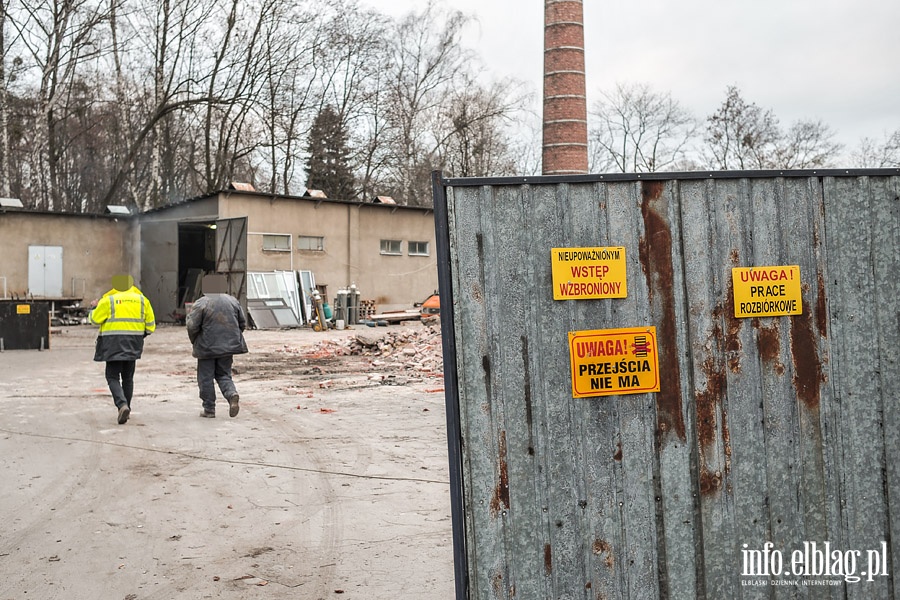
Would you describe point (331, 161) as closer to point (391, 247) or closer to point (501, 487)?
point (391, 247)

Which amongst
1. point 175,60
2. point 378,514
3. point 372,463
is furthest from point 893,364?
point 175,60

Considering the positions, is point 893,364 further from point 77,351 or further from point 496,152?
point 496,152

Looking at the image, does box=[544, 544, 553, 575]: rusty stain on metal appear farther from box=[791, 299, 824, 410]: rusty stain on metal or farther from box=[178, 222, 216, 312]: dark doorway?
box=[178, 222, 216, 312]: dark doorway

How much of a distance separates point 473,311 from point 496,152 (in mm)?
47735

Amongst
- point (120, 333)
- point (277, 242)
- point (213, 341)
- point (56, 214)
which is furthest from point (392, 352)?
point (56, 214)

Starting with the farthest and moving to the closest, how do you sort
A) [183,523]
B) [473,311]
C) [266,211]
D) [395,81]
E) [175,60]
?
[395,81] < [175,60] < [266,211] < [183,523] < [473,311]

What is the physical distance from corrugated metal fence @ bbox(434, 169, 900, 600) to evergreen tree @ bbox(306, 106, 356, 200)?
43.2 meters

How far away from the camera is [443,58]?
49.1 m

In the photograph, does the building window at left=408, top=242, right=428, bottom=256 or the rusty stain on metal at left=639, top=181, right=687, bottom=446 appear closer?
the rusty stain on metal at left=639, top=181, right=687, bottom=446

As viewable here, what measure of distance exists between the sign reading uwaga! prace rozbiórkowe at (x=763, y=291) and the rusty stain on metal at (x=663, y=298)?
0.96 feet

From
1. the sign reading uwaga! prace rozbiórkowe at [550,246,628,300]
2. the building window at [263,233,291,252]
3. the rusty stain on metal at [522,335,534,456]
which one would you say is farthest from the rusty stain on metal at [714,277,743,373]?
the building window at [263,233,291,252]

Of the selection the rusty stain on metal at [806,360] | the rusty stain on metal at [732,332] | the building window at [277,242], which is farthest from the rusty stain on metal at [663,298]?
the building window at [277,242]

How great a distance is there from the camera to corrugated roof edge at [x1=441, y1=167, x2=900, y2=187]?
3.48m

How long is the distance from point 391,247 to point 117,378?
78.5ft
